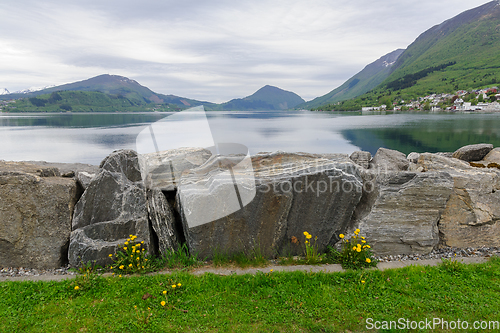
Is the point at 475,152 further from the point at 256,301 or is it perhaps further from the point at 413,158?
the point at 256,301

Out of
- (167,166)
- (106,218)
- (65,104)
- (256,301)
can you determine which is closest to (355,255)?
(256,301)

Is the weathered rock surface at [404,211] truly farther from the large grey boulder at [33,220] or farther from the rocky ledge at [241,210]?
the large grey boulder at [33,220]

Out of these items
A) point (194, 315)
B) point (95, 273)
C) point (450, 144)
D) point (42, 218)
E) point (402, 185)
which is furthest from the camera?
point (450, 144)

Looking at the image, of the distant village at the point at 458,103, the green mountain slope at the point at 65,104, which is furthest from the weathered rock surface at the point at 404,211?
the green mountain slope at the point at 65,104

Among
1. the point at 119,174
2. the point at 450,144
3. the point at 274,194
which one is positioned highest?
the point at 119,174

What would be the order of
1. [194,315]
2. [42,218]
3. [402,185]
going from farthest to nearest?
[402,185]
[42,218]
[194,315]

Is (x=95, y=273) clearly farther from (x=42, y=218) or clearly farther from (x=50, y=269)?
(x=42, y=218)

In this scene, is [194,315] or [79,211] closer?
[194,315]

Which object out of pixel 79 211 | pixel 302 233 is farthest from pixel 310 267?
pixel 79 211

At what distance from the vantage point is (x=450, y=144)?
34.1 m

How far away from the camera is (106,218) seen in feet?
20.3

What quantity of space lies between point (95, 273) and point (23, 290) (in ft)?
3.88

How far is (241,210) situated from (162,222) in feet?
6.16

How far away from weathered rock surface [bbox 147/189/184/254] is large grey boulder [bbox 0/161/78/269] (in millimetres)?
1843
